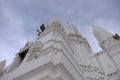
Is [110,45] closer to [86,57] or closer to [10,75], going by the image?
[86,57]

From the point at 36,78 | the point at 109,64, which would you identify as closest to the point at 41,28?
the point at 36,78

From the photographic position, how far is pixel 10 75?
6.62 metres

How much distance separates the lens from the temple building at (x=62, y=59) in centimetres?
591

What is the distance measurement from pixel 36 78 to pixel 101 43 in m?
17.5

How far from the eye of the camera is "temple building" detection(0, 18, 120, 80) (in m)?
5.91

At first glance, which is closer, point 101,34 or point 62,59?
point 62,59

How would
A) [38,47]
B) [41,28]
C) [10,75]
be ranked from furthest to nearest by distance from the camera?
[41,28]
[38,47]
[10,75]

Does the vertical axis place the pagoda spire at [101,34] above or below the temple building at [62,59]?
above

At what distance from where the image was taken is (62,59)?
20.1 feet

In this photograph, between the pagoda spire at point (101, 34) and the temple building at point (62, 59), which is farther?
the pagoda spire at point (101, 34)

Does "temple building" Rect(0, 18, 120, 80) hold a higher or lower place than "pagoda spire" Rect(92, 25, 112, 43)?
lower

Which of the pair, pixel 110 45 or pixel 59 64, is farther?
pixel 110 45

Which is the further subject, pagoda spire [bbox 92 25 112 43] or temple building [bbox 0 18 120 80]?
pagoda spire [bbox 92 25 112 43]

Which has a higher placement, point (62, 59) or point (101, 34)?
point (101, 34)
